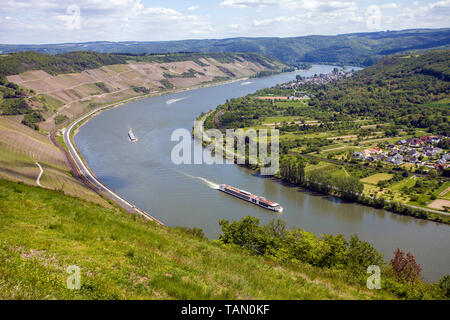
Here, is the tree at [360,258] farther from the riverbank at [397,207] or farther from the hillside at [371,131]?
the hillside at [371,131]

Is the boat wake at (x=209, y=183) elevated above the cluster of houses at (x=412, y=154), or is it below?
below

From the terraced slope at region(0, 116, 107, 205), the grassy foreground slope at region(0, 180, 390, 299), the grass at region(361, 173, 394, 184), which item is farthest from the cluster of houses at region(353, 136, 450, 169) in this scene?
the grassy foreground slope at region(0, 180, 390, 299)

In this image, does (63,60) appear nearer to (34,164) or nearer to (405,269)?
(34,164)

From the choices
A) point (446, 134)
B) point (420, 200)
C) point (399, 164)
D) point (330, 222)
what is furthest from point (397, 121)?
point (330, 222)

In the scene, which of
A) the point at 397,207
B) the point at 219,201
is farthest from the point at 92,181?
the point at 397,207

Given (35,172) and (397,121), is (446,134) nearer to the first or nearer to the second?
(397,121)

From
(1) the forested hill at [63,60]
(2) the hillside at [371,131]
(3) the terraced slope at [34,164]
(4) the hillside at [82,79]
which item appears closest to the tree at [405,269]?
(2) the hillside at [371,131]

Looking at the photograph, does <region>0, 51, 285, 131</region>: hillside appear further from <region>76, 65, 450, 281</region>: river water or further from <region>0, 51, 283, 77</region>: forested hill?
<region>76, 65, 450, 281</region>: river water
